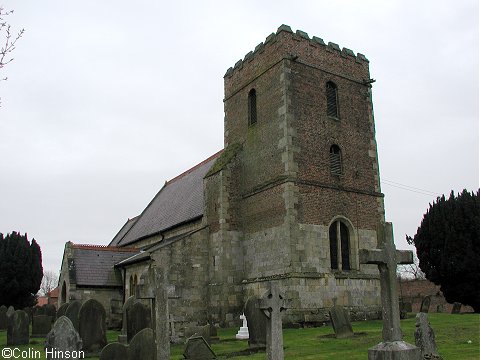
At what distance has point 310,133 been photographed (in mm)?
21094

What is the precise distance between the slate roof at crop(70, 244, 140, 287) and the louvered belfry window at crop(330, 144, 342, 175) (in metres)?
13.7

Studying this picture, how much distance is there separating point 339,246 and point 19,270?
22133 mm

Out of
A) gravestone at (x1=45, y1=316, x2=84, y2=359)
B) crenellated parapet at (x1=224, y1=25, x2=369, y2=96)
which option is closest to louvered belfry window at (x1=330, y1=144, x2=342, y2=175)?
crenellated parapet at (x1=224, y1=25, x2=369, y2=96)

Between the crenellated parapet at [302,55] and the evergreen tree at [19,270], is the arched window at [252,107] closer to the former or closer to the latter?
the crenellated parapet at [302,55]

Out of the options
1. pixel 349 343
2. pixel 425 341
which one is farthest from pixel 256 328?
pixel 425 341

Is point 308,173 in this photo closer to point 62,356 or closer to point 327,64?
point 327,64

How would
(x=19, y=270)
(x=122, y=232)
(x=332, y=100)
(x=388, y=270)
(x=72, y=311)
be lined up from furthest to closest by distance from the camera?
1. (x=122, y=232)
2. (x=19, y=270)
3. (x=332, y=100)
4. (x=72, y=311)
5. (x=388, y=270)

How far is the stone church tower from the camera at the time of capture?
19.6 meters

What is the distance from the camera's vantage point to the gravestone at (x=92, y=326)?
1412cm

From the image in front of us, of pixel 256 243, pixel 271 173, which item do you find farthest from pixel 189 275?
pixel 271 173

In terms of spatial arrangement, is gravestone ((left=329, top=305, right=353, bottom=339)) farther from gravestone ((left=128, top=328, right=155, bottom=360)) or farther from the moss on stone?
the moss on stone

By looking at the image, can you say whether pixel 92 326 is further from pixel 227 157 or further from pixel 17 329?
pixel 227 157

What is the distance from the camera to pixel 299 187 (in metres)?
20.0

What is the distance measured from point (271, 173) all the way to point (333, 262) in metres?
4.43
